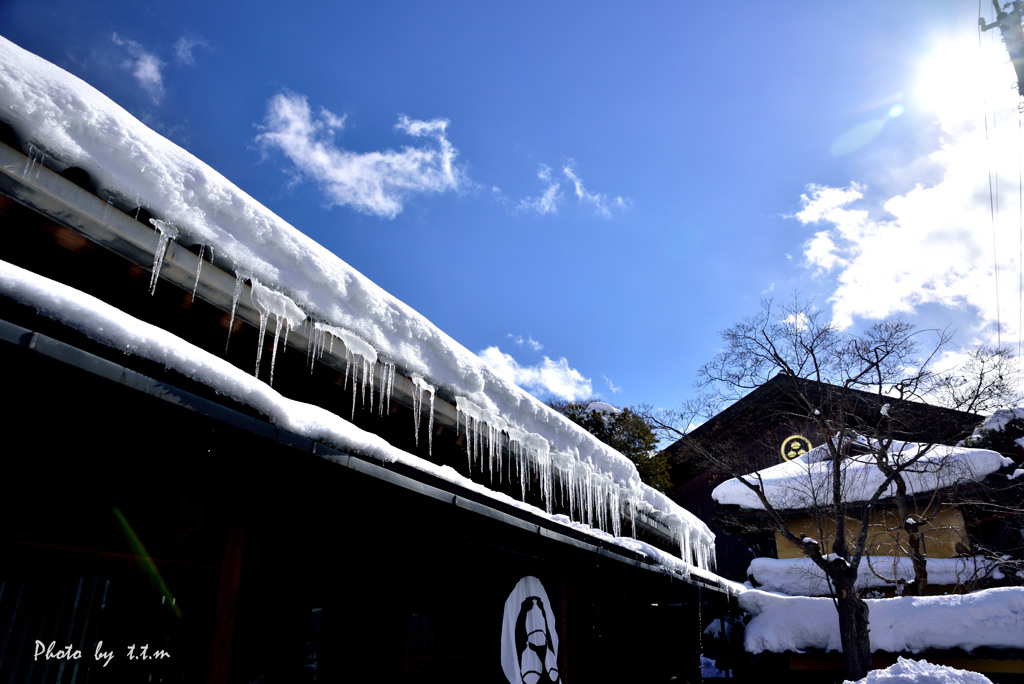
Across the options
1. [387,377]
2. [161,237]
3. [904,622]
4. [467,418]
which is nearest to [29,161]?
[161,237]

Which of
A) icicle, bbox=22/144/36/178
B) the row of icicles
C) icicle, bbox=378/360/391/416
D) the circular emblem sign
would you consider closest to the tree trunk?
the row of icicles

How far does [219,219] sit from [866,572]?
13563mm

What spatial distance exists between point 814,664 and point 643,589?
13.6 feet

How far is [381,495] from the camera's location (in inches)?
145

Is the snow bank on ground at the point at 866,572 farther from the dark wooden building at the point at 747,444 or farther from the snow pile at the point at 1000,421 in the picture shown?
the snow pile at the point at 1000,421

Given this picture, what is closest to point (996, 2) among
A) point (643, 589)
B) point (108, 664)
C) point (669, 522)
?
point (669, 522)

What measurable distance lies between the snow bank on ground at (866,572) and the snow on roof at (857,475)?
1.29 meters

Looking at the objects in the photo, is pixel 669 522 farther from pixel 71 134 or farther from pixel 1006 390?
pixel 71 134

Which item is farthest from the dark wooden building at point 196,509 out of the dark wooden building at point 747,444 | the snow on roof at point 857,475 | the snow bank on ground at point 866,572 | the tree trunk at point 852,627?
the dark wooden building at point 747,444

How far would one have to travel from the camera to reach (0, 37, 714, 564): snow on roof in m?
2.44

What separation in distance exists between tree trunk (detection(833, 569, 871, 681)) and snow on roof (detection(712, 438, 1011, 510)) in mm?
2337

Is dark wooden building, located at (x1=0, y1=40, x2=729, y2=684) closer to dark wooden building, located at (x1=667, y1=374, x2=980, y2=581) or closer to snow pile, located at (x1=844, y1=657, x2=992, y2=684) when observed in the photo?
snow pile, located at (x1=844, y1=657, x2=992, y2=684)

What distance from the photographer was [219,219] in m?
3.09

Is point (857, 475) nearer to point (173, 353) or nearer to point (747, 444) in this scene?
point (747, 444)
